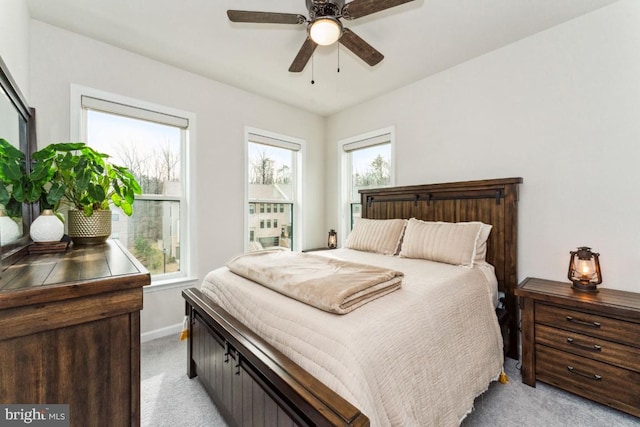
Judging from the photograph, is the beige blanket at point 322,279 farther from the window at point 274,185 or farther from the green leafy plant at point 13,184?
the window at point 274,185

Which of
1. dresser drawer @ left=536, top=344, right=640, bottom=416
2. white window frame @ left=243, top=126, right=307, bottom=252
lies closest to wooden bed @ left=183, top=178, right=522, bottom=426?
dresser drawer @ left=536, top=344, right=640, bottom=416

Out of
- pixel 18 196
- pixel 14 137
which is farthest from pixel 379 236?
pixel 14 137

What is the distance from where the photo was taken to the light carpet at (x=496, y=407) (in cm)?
167

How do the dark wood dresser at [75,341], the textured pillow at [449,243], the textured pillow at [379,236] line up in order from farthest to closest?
1. the textured pillow at [379,236]
2. the textured pillow at [449,243]
3. the dark wood dresser at [75,341]

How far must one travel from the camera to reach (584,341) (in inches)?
71.9

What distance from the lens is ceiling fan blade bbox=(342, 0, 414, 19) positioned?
158 cm

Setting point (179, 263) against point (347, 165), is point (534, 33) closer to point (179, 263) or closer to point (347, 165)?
point (347, 165)

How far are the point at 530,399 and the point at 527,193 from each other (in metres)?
1.59

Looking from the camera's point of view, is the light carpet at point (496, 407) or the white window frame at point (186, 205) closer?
the light carpet at point (496, 407)

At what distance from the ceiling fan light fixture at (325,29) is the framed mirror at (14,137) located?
1.55 meters

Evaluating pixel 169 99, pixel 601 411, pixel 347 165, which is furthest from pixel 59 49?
pixel 601 411

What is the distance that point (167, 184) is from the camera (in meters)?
2.98

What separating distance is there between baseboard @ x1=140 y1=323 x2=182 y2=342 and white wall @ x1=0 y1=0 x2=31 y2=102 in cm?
225

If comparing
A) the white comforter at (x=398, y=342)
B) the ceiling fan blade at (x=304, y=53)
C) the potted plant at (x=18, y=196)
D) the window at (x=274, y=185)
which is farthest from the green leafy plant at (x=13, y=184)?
the window at (x=274, y=185)
